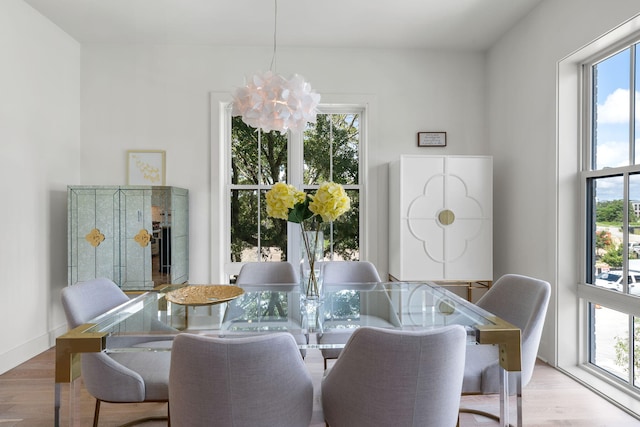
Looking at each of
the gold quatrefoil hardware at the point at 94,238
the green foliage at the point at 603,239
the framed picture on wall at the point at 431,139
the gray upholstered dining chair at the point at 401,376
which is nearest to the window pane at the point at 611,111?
the green foliage at the point at 603,239

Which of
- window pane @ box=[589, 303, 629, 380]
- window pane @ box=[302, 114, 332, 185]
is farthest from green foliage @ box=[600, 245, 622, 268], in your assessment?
window pane @ box=[302, 114, 332, 185]

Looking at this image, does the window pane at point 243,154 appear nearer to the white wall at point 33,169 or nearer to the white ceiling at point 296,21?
the white ceiling at point 296,21

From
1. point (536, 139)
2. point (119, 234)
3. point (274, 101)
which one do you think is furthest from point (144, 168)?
point (536, 139)

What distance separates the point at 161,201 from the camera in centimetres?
336

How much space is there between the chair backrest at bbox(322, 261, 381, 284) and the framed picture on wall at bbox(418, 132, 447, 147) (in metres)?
1.67

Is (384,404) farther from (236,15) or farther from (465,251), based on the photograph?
(236,15)

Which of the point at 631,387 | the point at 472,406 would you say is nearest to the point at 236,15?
the point at 472,406

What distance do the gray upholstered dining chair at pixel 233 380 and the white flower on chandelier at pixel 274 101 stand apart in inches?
43.9

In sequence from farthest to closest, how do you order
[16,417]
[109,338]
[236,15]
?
[236,15] < [16,417] < [109,338]

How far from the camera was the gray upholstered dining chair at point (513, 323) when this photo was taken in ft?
5.77

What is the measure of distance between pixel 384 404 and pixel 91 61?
411cm

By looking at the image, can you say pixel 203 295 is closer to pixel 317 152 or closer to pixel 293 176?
pixel 293 176

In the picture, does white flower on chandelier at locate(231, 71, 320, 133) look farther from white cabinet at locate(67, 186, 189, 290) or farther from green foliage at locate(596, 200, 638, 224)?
green foliage at locate(596, 200, 638, 224)

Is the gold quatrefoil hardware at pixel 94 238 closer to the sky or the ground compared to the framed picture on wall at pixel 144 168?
closer to the ground
